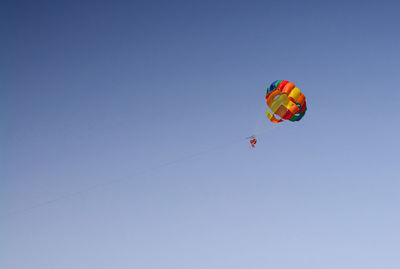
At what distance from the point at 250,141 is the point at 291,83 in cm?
869

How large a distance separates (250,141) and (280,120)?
505cm

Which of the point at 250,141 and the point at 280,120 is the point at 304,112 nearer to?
the point at 280,120

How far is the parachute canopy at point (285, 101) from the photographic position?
6756 cm

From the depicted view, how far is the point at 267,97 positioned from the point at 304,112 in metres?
A: 4.97

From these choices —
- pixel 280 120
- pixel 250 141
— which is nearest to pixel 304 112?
pixel 280 120

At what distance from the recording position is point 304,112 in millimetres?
69062

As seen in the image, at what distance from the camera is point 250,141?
68.4 metres

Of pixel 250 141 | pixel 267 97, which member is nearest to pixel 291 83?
pixel 267 97

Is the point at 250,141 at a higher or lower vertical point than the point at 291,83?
lower

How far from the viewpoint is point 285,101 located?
225 feet

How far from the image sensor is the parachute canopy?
6756cm

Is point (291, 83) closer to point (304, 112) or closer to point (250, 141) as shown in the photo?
point (304, 112)

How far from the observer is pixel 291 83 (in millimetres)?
68062
